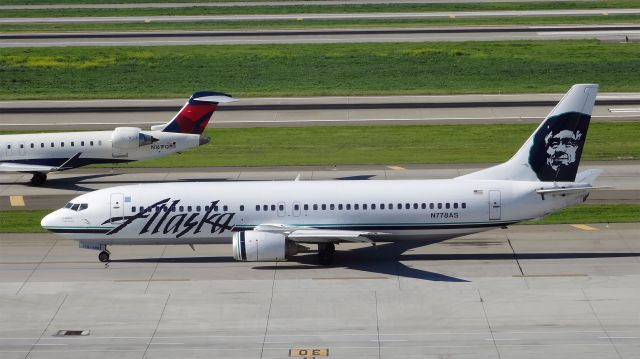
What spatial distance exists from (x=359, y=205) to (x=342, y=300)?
569 cm

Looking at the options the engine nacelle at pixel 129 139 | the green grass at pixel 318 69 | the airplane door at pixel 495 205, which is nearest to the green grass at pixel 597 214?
the airplane door at pixel 495 205

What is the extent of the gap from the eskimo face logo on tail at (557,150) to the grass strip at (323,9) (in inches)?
3488

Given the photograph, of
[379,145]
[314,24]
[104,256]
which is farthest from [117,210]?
[314,24]

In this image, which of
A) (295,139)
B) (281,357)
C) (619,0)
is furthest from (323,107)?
(619,0)

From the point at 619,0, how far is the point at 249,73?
202ft

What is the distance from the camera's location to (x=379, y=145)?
70.6m

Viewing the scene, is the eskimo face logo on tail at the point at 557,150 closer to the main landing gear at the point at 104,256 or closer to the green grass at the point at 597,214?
the green grass at the point at 597,214

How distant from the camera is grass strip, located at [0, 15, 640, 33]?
11956 cm

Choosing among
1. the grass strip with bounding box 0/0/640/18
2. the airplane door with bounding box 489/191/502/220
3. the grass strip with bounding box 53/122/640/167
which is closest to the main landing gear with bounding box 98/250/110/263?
the airplane door with bounding box 489/191/502/220

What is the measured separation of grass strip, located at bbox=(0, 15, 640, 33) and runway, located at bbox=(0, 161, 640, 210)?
56.6 m

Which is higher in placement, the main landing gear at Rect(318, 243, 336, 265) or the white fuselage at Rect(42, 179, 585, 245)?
the white fuselage at Rect(42, 179, 585, 245)

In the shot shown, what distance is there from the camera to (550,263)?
44594 millimetres

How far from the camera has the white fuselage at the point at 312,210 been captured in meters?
44.6

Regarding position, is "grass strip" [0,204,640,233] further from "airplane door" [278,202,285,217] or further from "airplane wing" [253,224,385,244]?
"airplane door" [278,202,285,217]
